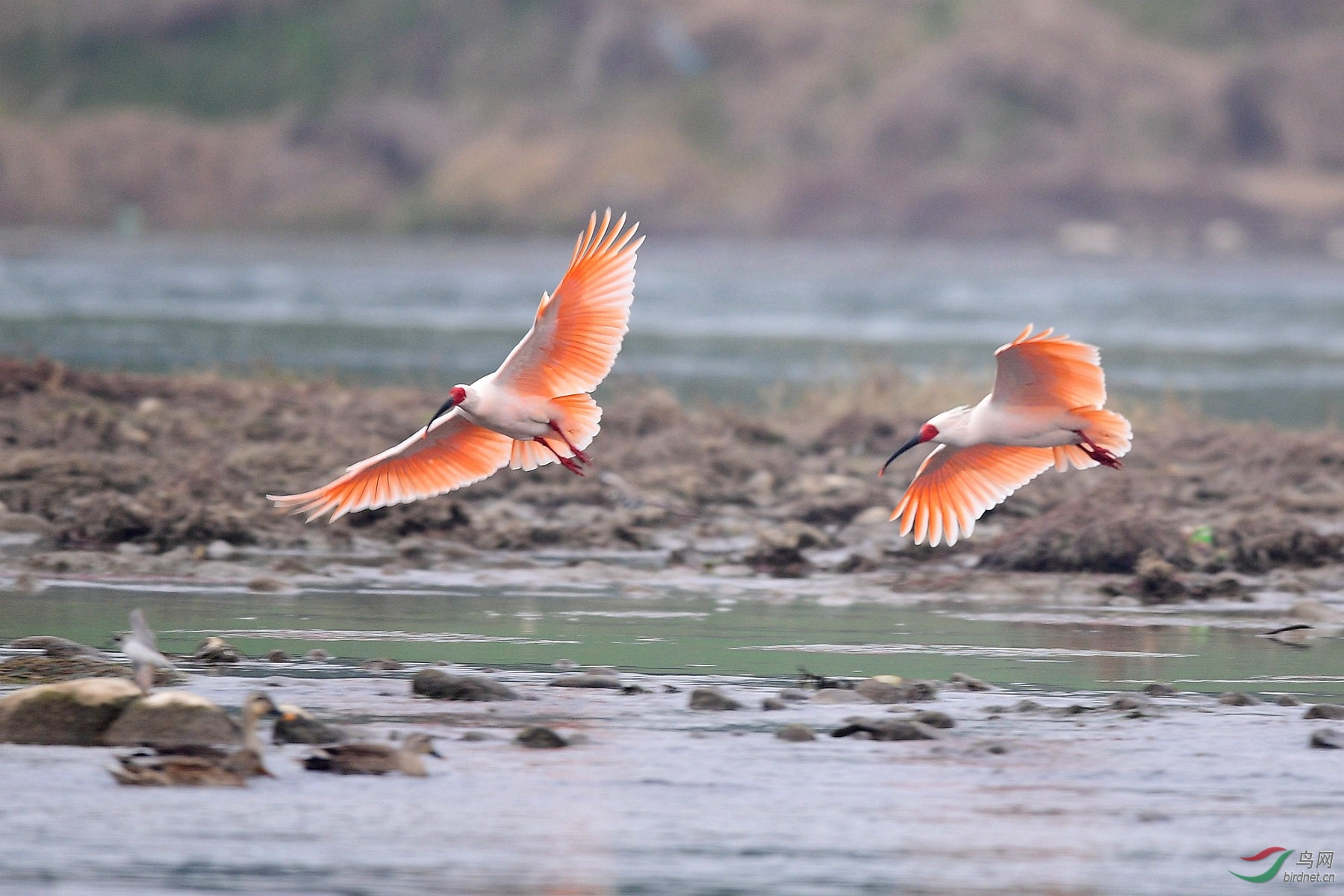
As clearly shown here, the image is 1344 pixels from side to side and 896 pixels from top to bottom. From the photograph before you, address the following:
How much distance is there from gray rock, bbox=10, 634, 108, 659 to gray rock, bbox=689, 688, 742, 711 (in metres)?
2.92

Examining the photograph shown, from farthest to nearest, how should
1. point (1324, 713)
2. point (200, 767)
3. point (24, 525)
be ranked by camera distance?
point (24, 525) < point (1324, 713) < point (200, 767)

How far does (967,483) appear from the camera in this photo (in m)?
14.1

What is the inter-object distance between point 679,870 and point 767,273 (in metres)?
76.2

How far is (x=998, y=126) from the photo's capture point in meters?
107

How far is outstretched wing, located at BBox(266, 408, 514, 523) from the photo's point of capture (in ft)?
45.3

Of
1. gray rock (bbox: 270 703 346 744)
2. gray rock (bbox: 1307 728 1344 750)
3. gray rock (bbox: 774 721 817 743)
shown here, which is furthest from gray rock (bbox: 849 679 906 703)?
gray rock (bbox: 270 703 346 744)

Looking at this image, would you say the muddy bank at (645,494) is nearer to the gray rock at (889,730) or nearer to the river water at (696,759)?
the river water at (696,759)

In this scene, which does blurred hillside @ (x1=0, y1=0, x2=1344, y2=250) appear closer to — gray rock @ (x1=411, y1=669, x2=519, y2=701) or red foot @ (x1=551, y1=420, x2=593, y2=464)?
red foot @ (x1=551, y1=420, x2=593, y2=464)

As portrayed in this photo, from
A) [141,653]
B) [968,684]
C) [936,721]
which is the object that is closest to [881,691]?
[968,684]

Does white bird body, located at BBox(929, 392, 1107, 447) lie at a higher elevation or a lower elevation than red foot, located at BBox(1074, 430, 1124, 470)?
higher

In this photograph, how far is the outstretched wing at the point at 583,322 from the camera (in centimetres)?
1316

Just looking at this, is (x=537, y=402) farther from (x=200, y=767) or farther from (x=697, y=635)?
(x=200, y=767)

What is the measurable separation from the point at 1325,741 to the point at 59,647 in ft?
19.4

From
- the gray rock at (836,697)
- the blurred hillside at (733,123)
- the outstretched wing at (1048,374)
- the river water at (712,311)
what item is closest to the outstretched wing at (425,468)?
the outstretched wing at (1048,374)
